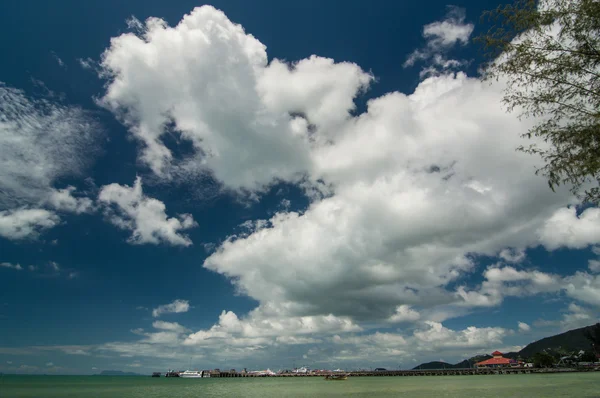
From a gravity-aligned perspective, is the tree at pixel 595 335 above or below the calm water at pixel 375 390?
above

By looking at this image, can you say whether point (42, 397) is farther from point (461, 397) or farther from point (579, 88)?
point (579, 88)

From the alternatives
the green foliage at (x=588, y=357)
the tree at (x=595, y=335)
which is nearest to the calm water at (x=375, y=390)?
the tree at (x=595, y=335)

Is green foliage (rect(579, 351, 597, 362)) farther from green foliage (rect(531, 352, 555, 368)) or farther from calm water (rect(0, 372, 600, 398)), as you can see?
calm water (rect(0, 372, 600, 398))

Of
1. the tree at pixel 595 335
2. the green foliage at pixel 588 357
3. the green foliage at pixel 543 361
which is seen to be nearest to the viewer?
the tree at pixel 595 335

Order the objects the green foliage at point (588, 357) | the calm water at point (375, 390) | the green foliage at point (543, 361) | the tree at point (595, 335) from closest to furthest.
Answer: the calm water at point (375, 390) → the tree at point (595, 335) → the green foliage at point (588, 357) → the green foliage at point (543, 361)

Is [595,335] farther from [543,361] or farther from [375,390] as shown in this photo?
[375,390]

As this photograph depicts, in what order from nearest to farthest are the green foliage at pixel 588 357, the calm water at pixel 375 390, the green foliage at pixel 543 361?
the calm water at pixel 375 390 < the green foliage at pixel 588 357 < the green foliage at pixel 543 361

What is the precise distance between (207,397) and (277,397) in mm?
11623

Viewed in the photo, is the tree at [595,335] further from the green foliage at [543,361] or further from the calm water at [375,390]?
the calm water at [375,390]

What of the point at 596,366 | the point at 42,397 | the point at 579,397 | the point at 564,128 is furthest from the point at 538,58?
the point at 596,366

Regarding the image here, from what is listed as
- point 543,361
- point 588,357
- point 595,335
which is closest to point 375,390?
point 595,335

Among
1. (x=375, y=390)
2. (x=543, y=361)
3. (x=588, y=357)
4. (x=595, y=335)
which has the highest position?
(x=595, y=335)

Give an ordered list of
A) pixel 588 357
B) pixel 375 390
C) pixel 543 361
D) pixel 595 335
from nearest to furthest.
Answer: pixel 375 390 < pixel 595 335 < pixel 588 357 < pixel 543 361

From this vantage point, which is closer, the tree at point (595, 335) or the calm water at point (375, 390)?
the calm water at point (375, 390)
